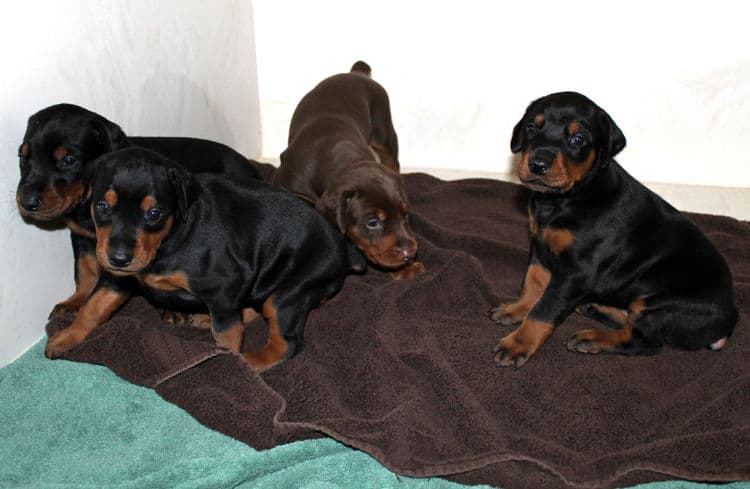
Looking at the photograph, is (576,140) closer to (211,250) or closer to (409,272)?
(409,272)

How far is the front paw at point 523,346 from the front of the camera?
13.9 ft

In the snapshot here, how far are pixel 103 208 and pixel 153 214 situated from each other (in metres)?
0.23

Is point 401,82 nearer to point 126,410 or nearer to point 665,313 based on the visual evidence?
point 665,313

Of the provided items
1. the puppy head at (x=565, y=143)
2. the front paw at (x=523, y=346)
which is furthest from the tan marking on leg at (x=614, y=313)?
the puppy head at (x=565, y=143)

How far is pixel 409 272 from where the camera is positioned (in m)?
5.13

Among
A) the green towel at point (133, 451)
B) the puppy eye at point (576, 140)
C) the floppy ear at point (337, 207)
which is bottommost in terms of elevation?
the green towel at point (133, 451)

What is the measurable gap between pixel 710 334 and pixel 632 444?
951mm

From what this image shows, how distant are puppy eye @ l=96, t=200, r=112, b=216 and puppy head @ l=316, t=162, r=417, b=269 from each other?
1535mm

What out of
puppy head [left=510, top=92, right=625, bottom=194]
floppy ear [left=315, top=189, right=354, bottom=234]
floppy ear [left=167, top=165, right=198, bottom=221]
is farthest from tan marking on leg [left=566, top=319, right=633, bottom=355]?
floppy ear [left=167, top=165, right=198, bottom=221]

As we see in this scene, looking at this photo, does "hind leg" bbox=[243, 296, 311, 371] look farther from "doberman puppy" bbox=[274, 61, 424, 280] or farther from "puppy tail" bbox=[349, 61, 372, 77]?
"puppy tail" bbox=[349, 61, 372, 77]

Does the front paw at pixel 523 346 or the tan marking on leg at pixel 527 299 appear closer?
the front paw at pixel 523 346

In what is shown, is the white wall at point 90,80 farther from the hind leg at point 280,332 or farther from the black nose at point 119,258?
the hind leg at point 280,332

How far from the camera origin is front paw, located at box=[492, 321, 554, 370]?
4.24 m

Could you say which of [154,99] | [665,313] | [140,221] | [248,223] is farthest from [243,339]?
[665,313]
